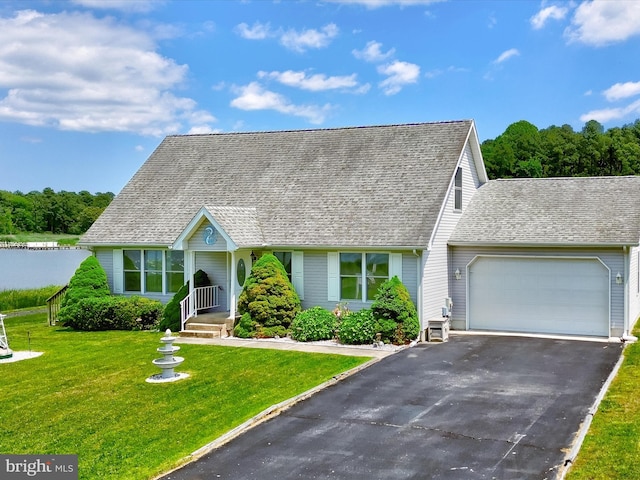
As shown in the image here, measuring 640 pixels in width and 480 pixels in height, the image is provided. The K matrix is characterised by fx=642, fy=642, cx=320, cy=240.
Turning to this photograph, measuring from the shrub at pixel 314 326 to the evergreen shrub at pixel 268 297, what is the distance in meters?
0.46

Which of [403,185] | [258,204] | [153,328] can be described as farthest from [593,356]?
[153,328]

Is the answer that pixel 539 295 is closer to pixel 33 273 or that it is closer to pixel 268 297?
pixel 268 297

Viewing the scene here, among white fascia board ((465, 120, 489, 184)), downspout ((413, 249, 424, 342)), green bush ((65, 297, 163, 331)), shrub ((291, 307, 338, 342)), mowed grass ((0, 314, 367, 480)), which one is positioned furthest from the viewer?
white fascia board ((465, 120, 489, 184))

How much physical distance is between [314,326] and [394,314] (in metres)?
2.45

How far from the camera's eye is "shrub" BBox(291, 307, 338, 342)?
19.0 meters

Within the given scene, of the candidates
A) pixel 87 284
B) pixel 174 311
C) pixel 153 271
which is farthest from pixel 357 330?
pixel 87 284

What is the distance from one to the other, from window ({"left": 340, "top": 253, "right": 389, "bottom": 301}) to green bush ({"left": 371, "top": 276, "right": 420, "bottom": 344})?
112 centimetres

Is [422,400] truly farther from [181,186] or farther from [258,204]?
[181,186]

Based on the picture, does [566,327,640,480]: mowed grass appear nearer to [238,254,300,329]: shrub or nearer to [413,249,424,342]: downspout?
[413,249,424,342]: downspout

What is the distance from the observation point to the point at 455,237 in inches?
822

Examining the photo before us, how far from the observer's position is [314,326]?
19.1 m

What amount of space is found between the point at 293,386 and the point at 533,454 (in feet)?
18.3

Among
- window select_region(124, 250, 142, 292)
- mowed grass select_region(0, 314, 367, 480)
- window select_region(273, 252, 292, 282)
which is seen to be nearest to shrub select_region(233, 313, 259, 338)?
mowed grass select_region(0, 314, 367, 480)

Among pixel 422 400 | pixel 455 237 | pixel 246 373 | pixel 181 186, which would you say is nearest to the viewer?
pixel 422 400
